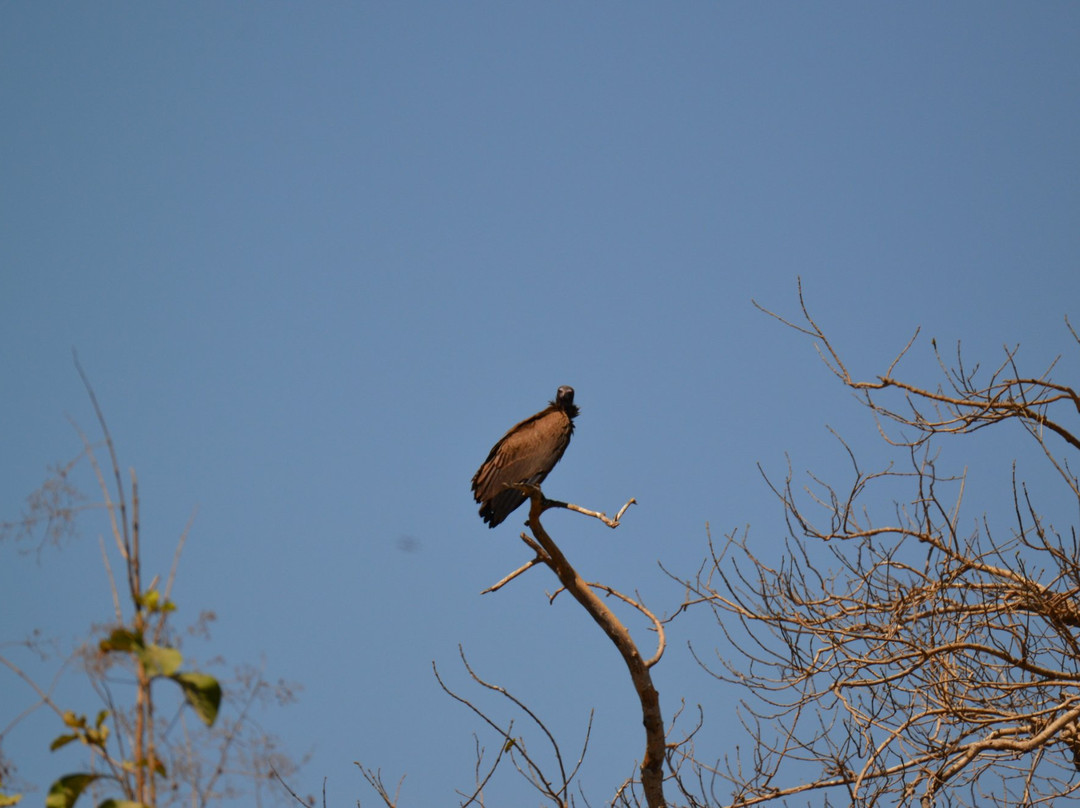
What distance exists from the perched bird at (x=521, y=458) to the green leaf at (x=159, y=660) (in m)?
5.64

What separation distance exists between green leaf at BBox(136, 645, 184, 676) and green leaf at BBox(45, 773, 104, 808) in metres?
0.26

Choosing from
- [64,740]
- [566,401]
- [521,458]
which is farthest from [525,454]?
[64,740]

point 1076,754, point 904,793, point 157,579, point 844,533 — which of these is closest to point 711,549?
point 844,533

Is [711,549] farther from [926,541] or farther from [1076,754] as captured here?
[1076,754]

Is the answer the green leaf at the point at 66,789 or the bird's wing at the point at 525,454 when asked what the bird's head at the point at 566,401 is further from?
the green leaf at the point at 66,789

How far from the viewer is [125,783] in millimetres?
1709

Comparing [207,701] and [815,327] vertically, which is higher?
[815,327]

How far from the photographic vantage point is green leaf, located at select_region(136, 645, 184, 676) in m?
1.63

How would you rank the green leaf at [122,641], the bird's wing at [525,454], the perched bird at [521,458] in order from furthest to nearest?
the bird's wing at [525,454] → the perched bird at [521,458] → the green leaf at [122,641]

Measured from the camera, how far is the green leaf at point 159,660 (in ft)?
5.36

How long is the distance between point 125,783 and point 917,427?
451 cm

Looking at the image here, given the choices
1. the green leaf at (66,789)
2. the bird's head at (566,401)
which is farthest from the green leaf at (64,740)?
the bird's head at (566,401)

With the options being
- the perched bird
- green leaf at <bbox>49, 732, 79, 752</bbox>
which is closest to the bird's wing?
the perched bird

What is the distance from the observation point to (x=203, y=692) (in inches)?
65.4
